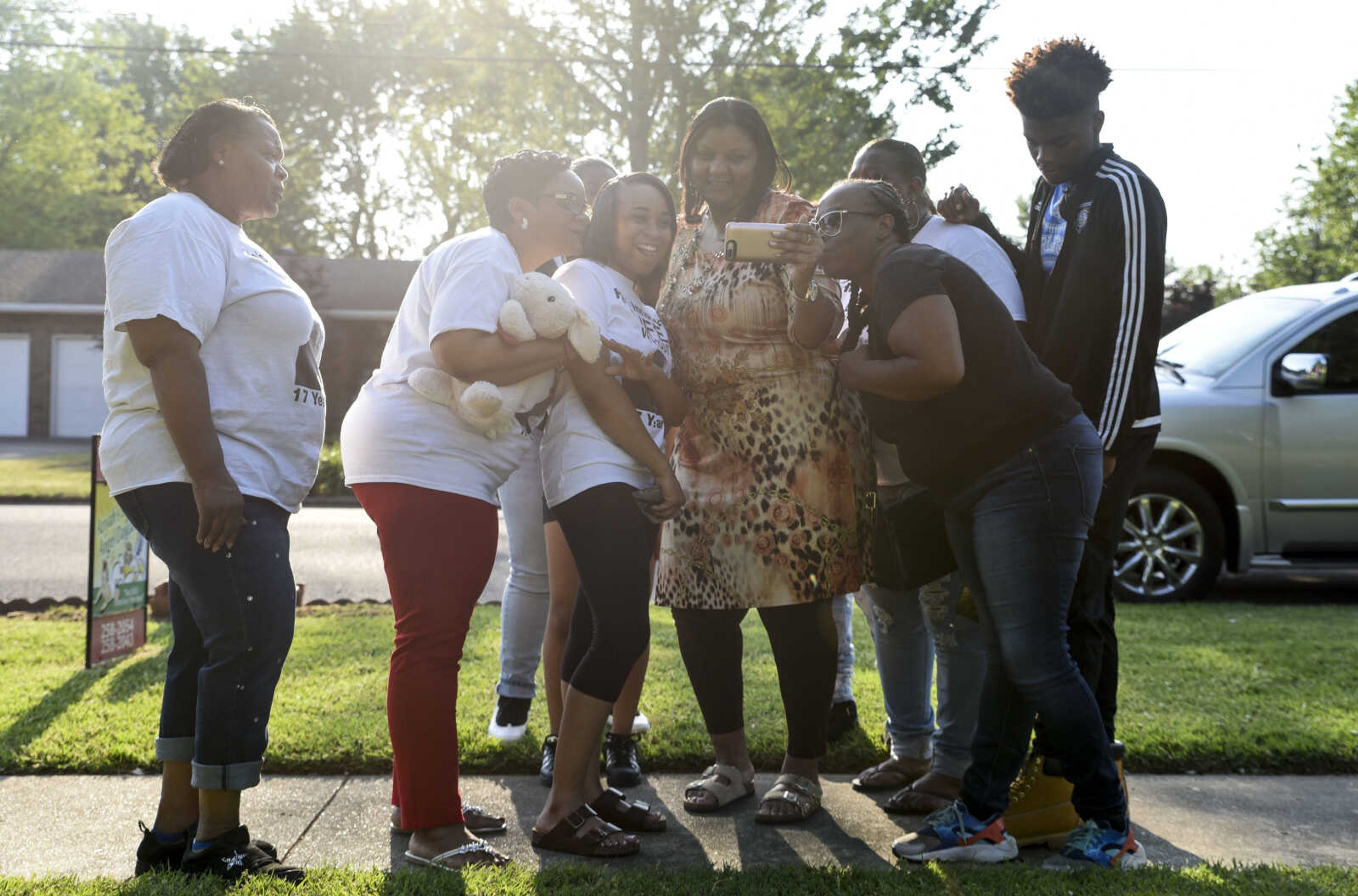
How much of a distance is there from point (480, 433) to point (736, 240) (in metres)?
0.92

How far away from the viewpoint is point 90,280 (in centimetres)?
3195

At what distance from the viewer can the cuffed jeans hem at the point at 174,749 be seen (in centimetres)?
299

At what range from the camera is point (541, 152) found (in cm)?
338

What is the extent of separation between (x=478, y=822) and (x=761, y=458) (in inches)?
54.2

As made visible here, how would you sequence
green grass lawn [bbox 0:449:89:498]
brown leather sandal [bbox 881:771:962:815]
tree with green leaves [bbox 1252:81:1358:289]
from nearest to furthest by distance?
brown leather sandal [bbox 881:771:962:815] < green grass lawn [bbox 0:449:89:498] < tree with green leaves [bbox 1252:81:1358:289]

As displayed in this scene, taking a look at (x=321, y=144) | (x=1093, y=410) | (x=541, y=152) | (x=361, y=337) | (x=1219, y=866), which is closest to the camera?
(x=1219, y=866)

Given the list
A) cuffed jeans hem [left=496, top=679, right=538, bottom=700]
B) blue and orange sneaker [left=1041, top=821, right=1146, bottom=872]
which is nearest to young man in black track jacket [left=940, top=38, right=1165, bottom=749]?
blue and orange sneaker [left=1041, top=821, right=1146, bottom=872]

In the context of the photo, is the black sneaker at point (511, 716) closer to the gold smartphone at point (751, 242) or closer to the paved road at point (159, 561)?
the gold smartphone at point (751, 242)

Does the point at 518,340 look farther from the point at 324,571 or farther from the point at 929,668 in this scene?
the point at 324,571

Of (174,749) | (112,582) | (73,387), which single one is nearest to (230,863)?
(174,749)

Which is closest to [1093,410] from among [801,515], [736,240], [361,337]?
[801,515]

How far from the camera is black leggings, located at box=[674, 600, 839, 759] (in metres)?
3.48

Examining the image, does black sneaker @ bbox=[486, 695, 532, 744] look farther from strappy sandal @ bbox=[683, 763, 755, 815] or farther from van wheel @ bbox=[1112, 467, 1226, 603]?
van wheel @ bbox=[1112, 467, 1226, 603]

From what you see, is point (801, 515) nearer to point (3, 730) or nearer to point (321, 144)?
point (3, 730)
